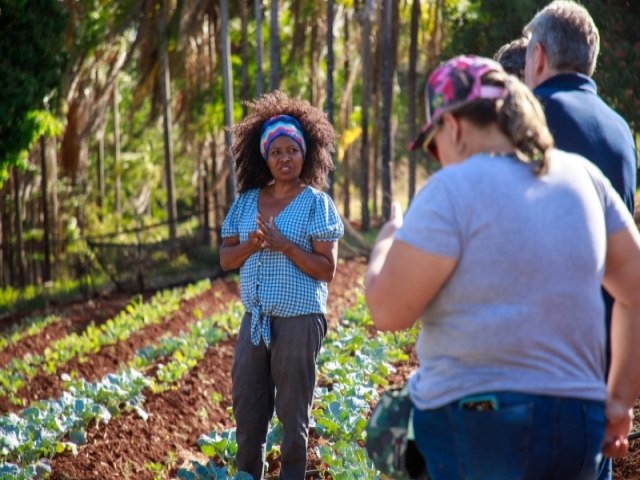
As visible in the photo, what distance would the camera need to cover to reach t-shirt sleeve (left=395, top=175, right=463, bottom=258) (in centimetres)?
270

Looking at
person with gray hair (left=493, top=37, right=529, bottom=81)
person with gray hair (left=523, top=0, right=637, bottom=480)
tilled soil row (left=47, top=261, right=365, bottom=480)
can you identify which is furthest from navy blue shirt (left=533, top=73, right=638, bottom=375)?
tilled soil row (left=47, top=261, right=365, bottom=480)

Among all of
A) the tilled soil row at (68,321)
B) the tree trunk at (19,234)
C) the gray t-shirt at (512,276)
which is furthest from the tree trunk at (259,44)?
the gray t-shirt at (512,276)

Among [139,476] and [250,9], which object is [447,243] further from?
[250,9]

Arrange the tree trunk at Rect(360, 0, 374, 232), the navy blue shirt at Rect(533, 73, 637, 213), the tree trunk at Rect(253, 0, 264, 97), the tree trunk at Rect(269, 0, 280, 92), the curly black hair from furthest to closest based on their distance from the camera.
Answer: the tree trunk at Rect(360, 0, 374, 232)
the tree trunk at Rect(253, 0, 264, 97)
the tree trunk at Rect(269, 0, 280, 92)
the curly black hair
the navy blue shirt at Rect(533, 73, 637, 213)

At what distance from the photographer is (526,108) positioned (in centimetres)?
284

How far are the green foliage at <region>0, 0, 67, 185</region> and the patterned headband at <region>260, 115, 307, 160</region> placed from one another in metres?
10.9

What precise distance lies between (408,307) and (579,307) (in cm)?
43

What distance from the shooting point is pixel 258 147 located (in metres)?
5.45

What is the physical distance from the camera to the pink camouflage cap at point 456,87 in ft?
9.34

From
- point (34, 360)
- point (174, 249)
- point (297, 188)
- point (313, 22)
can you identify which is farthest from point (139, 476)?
point (313, 22)

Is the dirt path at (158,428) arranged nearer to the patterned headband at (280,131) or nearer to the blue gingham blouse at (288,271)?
the blue gingham blouse at (288,271)

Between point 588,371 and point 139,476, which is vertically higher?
point 588,371

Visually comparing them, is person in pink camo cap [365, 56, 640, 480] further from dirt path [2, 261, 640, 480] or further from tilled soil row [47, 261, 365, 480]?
tilled soil row [47, 261, 365, 480]

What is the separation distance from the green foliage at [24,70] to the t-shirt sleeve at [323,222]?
36.8 ft
